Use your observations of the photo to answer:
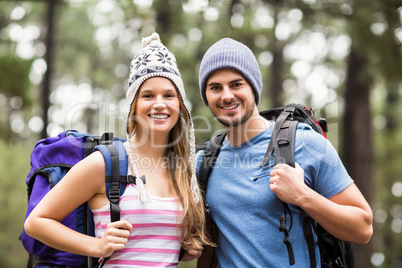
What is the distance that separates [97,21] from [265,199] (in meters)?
18.3

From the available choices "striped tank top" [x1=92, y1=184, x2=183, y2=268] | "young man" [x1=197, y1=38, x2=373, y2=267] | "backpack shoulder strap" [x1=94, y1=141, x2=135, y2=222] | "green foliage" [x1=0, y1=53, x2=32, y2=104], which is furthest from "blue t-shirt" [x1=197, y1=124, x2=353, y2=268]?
"green foliage" [x1=0, y1=53, x2=32, y2=104]

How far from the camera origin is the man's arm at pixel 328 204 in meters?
2.53

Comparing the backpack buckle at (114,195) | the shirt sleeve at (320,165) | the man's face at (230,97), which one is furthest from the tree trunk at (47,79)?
the shirt sleeve at (320,165)

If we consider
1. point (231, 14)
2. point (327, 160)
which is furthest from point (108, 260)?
point (231, 14)

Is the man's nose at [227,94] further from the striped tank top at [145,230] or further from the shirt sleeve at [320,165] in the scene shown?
the striped tank top at [145,230]

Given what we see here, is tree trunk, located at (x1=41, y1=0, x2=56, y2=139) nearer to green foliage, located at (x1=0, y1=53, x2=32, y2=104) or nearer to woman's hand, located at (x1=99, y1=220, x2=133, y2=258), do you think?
green foliage, located at (x1=0, y1=53, x2=32, y2=104)

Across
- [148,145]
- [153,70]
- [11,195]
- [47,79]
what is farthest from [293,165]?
[11,195]

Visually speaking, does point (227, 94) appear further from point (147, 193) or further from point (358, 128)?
point (358, 128)

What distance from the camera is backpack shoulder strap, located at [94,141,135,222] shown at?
244 cm

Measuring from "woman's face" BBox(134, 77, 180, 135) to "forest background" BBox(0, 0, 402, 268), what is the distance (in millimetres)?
1478

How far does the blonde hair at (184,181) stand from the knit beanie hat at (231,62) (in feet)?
1.33

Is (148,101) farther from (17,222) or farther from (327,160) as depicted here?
(17,222)

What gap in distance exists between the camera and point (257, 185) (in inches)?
110

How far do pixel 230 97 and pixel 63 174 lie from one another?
52.3 inches
